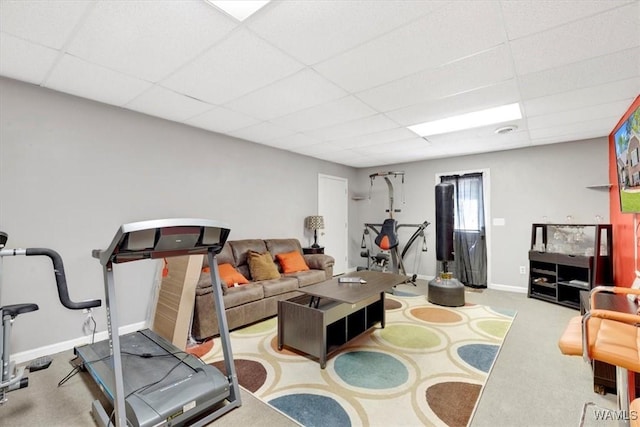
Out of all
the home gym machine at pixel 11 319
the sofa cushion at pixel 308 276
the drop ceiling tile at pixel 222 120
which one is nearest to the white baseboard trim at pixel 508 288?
the sofa cushion at pixel 308 276

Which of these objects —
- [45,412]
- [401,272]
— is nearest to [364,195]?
[401,272]

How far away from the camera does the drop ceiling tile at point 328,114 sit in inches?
118

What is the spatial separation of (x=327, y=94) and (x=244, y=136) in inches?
73.5

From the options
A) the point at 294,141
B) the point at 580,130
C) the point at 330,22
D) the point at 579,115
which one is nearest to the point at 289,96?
the point at 330,22

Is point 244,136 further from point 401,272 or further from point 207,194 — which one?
point 401,272

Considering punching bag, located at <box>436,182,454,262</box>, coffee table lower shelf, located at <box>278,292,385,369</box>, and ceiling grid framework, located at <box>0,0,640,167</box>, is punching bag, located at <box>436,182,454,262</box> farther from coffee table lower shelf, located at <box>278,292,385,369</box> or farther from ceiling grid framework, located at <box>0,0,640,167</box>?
coffee table lower shelf, located at <box>278,292,385,369</box>

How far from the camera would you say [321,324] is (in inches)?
98.0

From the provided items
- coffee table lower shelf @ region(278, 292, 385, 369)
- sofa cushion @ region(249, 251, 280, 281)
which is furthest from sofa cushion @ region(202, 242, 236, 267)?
coffee table lower shelf @ region(278, 292, 385, 369)

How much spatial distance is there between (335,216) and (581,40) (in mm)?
4751

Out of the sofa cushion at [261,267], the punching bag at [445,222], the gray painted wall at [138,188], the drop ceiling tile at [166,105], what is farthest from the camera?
the punching bag at [445,222]

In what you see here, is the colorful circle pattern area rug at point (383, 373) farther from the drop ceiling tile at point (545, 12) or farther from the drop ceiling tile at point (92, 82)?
the drop ceiling tile at point (92, 82)

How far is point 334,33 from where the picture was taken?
183cm

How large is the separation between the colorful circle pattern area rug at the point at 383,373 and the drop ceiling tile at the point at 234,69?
244cm

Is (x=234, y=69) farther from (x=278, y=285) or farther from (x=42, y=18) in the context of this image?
(x=278, y=285)
